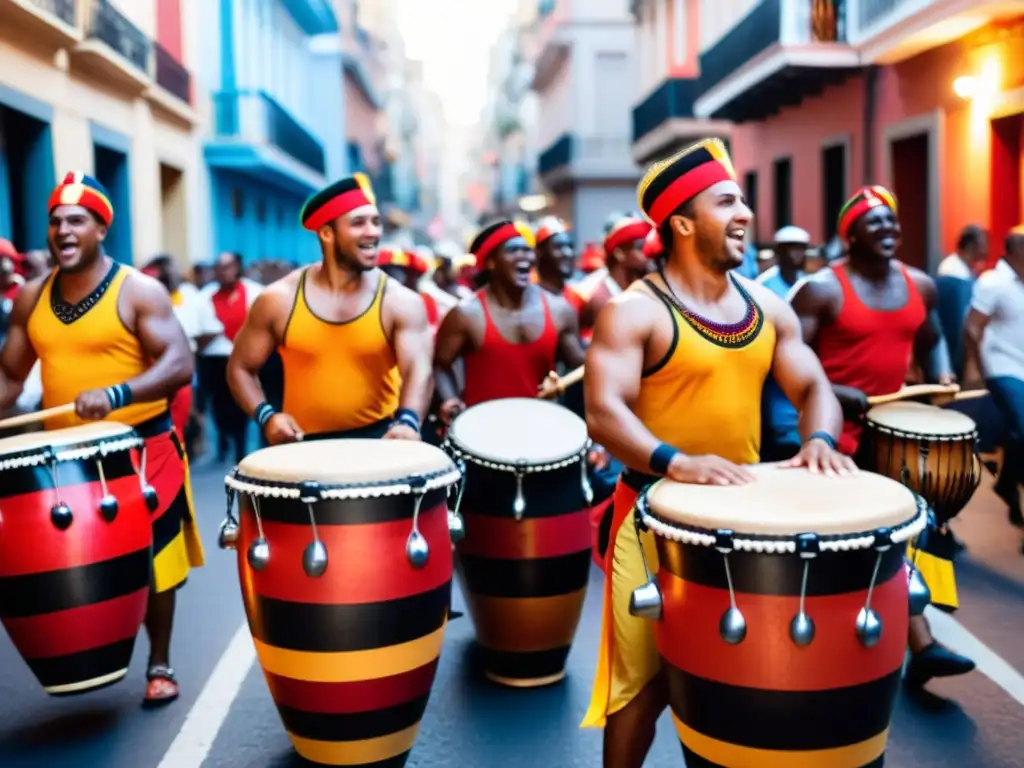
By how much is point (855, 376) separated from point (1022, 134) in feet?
30.5

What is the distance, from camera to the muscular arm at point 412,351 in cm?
516

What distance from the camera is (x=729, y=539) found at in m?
3.08

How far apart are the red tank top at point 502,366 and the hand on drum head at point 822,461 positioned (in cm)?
266

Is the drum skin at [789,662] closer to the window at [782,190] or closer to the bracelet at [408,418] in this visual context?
the bracelet at [408,418]

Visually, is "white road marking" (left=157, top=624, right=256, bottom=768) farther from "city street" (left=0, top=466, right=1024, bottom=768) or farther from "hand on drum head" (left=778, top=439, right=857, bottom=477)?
"hand on drum head" (left=778, top=439, right=857, bottom=477)

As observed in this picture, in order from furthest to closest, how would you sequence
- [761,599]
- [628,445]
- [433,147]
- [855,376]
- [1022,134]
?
[433,147] < [1022,134] < [855,376] < [628,445] < [761,599]

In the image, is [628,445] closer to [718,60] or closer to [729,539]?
[729,539]

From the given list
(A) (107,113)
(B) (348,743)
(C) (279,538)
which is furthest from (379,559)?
(A) (107,113)

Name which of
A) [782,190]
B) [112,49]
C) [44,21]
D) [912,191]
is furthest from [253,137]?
[912,191]

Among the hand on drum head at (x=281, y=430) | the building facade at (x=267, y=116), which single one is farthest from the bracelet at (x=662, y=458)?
the building facade at (x=267, y=116)

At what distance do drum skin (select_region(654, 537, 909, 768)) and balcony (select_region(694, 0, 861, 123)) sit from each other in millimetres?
16005

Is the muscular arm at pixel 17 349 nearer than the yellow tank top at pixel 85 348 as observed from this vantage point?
No

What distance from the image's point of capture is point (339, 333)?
17.2 ft

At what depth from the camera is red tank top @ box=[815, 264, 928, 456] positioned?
5.86 m
